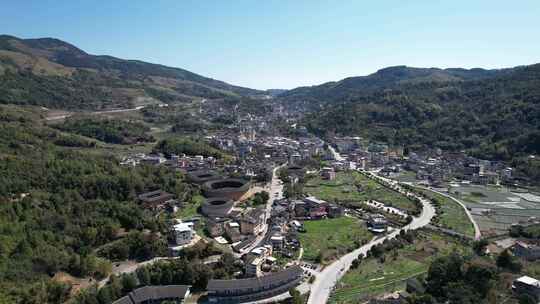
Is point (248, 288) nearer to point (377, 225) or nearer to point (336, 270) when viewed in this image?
point (336, 270)

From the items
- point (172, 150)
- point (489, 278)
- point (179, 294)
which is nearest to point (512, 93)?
point (172, 150)

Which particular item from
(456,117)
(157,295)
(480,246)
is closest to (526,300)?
(480,246)

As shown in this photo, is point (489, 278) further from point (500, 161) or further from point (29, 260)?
point (500, 161)

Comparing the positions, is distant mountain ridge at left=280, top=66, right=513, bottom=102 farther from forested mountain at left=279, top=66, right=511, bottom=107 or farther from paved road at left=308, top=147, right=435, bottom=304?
paved road at left=308, top=147, right=435, bottom=304

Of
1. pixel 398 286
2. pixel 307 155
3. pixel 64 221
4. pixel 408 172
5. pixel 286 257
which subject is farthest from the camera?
pixel 307 155

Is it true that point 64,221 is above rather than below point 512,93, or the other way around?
below
